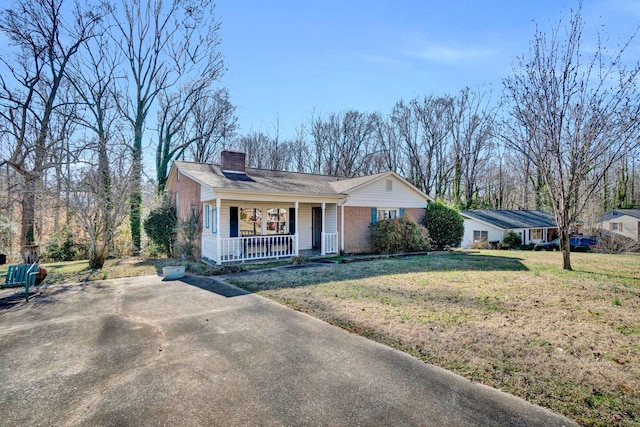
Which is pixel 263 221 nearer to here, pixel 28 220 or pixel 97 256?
pixel 97 256

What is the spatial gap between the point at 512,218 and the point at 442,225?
2100 cm

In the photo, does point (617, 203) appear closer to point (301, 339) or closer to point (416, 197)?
point (416, 197)

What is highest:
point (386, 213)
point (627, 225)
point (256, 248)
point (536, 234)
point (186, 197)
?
point (186, 197)

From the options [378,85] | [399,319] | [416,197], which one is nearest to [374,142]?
[378,85]

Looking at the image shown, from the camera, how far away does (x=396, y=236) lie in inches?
625

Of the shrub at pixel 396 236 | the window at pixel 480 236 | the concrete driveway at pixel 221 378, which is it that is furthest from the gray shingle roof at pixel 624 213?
the concrete driveway at pixel 221 378

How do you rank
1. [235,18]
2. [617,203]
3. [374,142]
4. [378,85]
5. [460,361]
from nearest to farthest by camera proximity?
[460,361]
[235,18]
[378,85]
[374,142]
[617,203]

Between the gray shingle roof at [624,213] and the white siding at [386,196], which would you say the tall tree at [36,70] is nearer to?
the white siding at [386,196]

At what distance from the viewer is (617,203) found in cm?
4284

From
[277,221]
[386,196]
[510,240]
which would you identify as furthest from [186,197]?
[510,240]

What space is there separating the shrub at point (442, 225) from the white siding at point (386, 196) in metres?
0.77

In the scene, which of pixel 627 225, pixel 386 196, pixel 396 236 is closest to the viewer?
pixel 396 236

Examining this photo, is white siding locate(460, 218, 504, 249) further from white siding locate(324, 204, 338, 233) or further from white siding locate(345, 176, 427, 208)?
white siding locate(324, 204, 338, 233)

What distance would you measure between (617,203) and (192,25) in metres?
56.3
